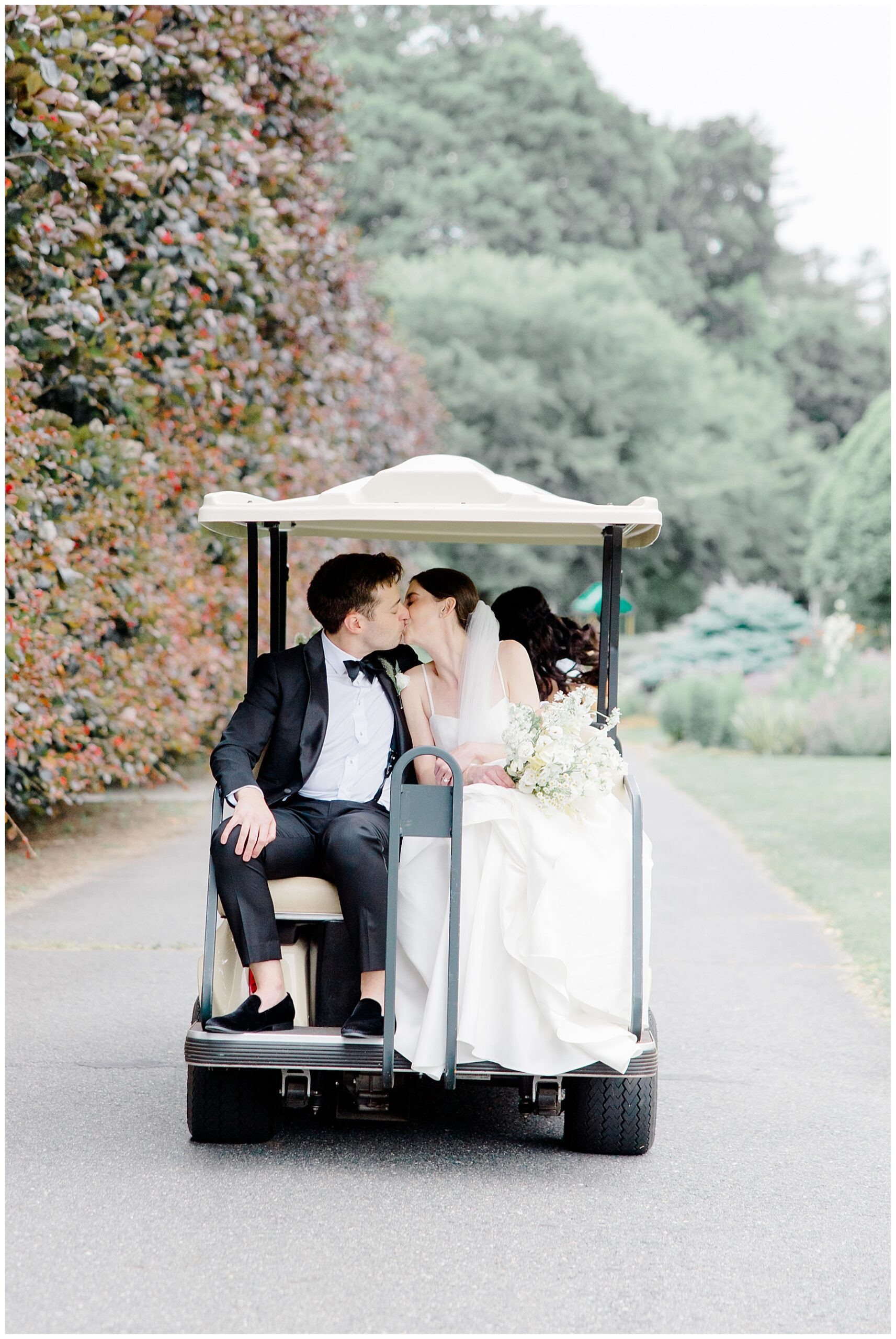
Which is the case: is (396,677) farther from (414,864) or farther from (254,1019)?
(254,1019)

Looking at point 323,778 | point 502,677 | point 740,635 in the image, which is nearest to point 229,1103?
point 323,778

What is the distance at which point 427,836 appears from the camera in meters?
4.11

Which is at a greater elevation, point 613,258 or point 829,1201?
point 613,258

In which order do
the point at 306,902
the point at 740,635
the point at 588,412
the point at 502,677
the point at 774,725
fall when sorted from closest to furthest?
1. the point at 306,902
2. the point at 502,677
3. the point at 774,725
4. the point at 740,635
5. the point at 588,412

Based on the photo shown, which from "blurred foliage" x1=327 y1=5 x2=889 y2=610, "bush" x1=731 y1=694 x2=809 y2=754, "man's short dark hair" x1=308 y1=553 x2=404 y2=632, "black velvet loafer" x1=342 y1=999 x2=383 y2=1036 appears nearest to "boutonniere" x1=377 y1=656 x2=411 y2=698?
"man's short dark hair" x1=308 y1=553 x2=404 y2=632

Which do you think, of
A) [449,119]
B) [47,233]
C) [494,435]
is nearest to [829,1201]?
[47,233]

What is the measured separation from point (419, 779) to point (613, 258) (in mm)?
35851

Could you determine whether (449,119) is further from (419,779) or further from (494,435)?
(419,779)

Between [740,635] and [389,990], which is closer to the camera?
[389,990]

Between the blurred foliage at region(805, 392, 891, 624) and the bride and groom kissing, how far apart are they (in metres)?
23.1

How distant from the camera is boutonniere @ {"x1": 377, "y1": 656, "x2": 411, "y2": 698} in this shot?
15.8 ft

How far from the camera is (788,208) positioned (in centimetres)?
4709

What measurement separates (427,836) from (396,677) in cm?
87

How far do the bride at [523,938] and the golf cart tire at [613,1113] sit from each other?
9.7 inches
